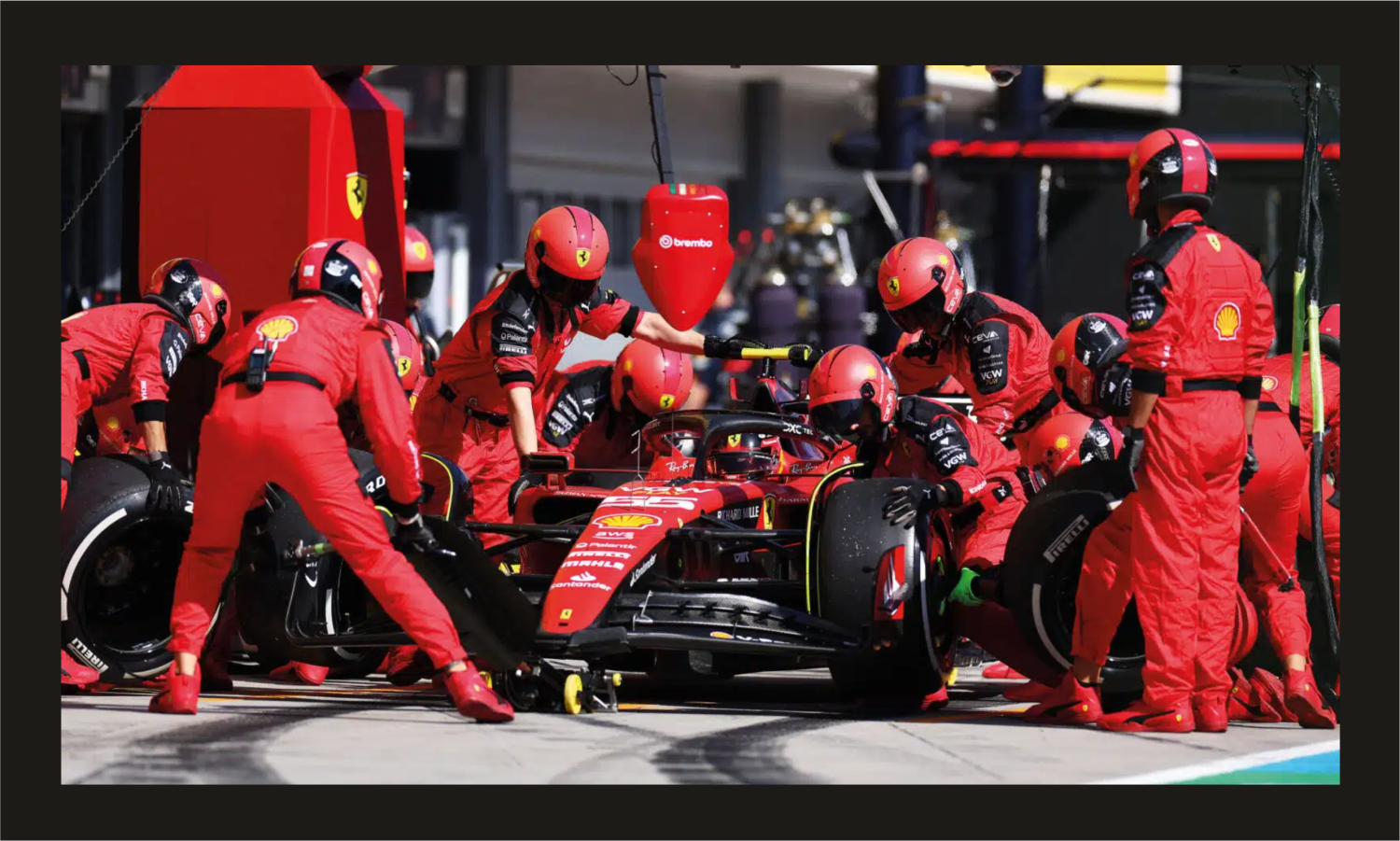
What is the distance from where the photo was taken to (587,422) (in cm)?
1022

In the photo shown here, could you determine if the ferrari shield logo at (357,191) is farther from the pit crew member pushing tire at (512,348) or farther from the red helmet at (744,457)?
the red helmet at (744,457)

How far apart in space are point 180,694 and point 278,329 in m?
1.44

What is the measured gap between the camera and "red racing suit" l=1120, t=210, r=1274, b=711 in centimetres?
733

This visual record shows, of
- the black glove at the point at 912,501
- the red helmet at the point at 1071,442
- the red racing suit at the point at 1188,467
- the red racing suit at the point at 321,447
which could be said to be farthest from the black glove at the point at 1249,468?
the red racing suit at the point at 321,447

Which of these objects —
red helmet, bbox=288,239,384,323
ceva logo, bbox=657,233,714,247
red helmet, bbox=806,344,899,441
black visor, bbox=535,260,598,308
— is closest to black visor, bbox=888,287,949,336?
red helmet, bbox=806,344,899,441

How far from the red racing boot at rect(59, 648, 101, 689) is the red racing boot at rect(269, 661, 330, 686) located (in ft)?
3.14

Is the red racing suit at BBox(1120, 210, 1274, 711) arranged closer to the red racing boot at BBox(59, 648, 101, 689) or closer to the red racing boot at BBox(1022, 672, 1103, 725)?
the red racing boot at BBox(1022, 672, 1103, 725)

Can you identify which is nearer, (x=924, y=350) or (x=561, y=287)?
(x=561, y=287)

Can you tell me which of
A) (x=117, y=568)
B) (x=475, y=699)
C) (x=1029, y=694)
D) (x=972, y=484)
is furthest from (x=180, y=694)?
(x=1029, y=694)

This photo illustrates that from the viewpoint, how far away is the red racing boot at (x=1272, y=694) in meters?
7.77

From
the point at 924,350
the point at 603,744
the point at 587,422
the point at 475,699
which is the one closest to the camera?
the point at 603,744

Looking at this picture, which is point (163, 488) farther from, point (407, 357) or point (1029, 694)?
point (1029, 694)

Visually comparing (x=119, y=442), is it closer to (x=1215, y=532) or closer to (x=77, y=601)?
(x=77, y=601)

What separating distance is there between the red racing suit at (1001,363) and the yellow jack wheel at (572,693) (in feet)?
8.42
